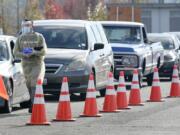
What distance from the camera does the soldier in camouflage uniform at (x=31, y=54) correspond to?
16562 mm

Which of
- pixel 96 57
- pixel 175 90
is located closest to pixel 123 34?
pixel 96 57

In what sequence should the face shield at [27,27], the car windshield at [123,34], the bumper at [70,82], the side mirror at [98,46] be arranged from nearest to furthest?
the face shield at [27,27] < the bumper at [70,82] < the side mirror at [98,46] < the car windshield at [123,34]

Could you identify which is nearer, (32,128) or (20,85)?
(32,128)

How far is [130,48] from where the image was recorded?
25422mm

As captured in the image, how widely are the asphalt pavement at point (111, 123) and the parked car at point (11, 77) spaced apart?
0.84 ft

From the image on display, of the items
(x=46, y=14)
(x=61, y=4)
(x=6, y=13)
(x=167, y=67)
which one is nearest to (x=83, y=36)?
(x=167, y=67)

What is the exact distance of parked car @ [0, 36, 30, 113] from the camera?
16672 millimetres

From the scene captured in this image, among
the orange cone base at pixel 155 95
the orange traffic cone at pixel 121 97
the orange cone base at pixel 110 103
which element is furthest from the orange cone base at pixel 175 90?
the orange cone base at pixel 110 103

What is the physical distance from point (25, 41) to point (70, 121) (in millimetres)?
2596

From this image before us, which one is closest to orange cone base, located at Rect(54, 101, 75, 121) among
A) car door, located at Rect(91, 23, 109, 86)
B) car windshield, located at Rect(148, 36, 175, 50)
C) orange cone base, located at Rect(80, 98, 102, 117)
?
orange cone base, located at Rect(80, 98, 102, 117)

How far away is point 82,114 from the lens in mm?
15922

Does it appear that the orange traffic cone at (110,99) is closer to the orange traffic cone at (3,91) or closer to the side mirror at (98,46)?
the orange traffic cone at (3,91)

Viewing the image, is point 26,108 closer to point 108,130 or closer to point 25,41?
point 25,41

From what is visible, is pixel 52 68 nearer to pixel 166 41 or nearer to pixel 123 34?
pixel 123 34
